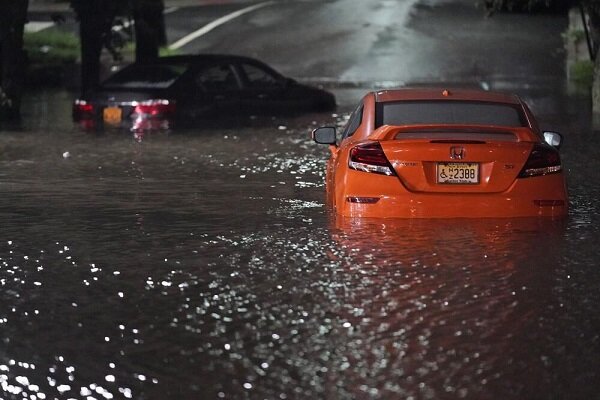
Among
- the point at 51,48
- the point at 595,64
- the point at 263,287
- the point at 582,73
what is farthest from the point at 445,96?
the point at 51,48

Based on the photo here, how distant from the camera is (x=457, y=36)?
155 ft

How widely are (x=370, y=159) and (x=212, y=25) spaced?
38405 millimetres

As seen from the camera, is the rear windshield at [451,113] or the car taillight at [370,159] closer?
the car taillight at [370,159]

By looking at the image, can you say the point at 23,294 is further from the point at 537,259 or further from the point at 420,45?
the point at 420,45

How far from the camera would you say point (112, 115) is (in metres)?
25.1

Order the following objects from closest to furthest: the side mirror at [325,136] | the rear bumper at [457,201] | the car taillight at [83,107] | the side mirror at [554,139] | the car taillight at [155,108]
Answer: the rear bumper at [457,201], the side mirror at [554,139], the side mirror at [325,136], the car taillight at [155,108], the car taillight at [83,107]

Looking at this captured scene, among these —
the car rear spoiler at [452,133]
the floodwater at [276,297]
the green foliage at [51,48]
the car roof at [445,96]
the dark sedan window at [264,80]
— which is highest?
the car roof at [445,96]

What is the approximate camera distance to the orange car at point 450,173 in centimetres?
1276

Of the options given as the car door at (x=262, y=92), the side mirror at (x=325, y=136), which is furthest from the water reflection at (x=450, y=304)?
the car door at (x=262, y=92)

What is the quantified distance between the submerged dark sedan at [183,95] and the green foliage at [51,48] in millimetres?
16031

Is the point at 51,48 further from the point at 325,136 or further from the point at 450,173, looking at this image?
the point at 450,173

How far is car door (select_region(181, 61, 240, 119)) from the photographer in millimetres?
25484

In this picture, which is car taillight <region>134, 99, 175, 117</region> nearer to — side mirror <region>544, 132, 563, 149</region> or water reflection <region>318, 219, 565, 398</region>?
side mirror <region>544, 132, 563, 149</region>

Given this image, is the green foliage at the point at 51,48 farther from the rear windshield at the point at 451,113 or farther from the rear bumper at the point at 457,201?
the rear bumper at the point at 457,201
